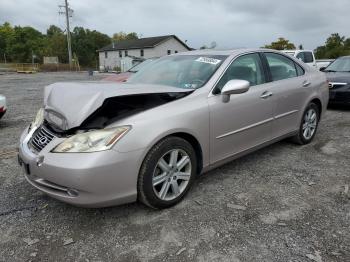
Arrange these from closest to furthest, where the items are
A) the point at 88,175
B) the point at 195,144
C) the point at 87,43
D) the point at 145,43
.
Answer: the point at 88,175, the point at 195,144, the point at 145,43, the point at 87,43

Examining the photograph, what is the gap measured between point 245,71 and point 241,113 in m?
0.59

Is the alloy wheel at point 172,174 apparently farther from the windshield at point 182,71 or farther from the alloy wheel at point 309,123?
the alloy wheel at point 309,123

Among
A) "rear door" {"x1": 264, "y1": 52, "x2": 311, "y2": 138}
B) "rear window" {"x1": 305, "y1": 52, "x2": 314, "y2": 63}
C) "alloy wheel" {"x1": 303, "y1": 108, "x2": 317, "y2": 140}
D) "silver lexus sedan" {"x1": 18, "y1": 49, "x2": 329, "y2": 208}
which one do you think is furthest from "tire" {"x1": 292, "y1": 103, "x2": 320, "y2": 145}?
"rear window" {"x1": 305, "y1": 52, "x2": 314, "y2": 63}

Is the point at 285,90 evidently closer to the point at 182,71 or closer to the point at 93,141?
the point at 182,71

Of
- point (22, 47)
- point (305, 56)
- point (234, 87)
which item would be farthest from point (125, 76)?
point (22, 47)

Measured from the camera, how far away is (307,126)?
5234 mm

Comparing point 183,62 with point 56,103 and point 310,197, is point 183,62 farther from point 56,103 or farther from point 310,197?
point 310,197

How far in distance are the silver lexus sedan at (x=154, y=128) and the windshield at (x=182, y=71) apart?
0.01m

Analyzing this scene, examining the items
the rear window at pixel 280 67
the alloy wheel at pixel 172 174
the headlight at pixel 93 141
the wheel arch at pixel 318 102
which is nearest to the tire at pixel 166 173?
the alloy wheel at pixel 172 174

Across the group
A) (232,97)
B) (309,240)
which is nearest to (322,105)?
(232,97)

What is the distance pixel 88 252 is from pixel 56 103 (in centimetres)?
139

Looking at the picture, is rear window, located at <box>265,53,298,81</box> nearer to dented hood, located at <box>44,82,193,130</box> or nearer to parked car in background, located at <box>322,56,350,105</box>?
dented hood, located at <box>44,82,193,130</box>

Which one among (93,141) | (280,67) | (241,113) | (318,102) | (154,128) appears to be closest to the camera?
(93,141)

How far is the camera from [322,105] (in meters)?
5.46
